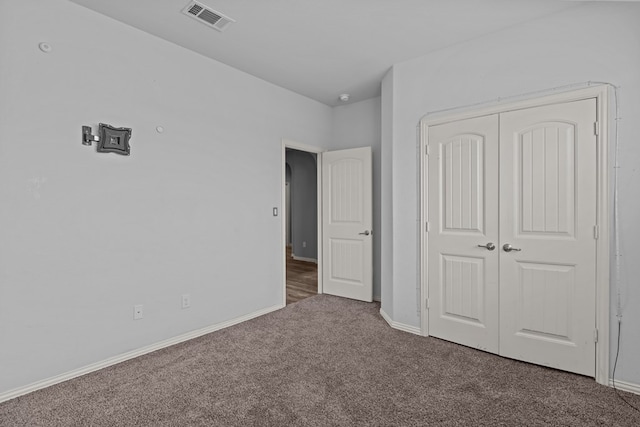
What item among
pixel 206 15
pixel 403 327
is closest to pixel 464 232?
pixel 403 327

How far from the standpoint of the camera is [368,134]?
430cm

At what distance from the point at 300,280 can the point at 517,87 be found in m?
4.03

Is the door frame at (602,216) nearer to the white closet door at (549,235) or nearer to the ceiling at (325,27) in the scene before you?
the white closet door at (549,235)

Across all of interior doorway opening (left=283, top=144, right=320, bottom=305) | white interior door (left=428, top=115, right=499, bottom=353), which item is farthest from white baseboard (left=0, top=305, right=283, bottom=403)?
interior doorway opening (left=283, top=144, right=320, bottom=305)

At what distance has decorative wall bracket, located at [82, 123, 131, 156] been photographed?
2340 millimetres

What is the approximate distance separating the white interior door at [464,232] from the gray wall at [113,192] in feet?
6.25

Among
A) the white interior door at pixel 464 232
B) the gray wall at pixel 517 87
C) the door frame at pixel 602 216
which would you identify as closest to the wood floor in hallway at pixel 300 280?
the gray wall at pixel 517 87

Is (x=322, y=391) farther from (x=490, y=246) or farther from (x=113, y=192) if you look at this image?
(x=113, y=192)

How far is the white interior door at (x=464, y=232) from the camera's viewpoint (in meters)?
2.65

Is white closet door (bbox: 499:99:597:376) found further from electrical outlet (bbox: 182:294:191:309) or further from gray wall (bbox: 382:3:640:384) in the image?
electrical outlet (bbox: 182:294:191:309)

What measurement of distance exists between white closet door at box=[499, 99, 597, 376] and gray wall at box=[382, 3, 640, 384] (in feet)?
0.55

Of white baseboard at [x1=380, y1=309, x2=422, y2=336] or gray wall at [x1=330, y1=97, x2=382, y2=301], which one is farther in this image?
gray wall at [x1=330, y1=97, x2=382, y2=301]

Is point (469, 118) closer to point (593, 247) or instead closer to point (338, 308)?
point (593, 247)

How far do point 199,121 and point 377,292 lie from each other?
117 inches
